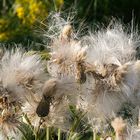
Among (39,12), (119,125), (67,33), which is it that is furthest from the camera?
(39,12)

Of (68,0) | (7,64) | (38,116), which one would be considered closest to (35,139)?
(38,116)

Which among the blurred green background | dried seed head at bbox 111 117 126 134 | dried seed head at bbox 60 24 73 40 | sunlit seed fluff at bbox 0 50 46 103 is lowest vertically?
the blurred green background

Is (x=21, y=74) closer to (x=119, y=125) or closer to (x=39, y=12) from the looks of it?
(x=119, y=125)

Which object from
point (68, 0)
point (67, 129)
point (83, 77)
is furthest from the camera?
point (68, 0)

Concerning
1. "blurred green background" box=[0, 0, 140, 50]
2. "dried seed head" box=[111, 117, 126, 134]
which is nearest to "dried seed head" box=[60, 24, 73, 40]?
"dried seed head" box=[111, 117, 126, 134]

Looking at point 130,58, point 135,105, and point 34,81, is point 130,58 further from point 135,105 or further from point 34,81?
point 34,81

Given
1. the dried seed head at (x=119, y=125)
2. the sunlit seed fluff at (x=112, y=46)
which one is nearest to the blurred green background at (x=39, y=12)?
the sunlit seed fluff at (x=112, y=46)

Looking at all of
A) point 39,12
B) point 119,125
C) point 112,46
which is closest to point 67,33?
point 112,46

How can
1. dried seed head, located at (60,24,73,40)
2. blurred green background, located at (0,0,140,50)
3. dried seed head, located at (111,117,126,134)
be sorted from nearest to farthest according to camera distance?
1. dried seed head, located at (111,117,126,134)
2. dried seed head, located at (60,24,73,40)
3. blurred green background, located at (0,0,140,50)

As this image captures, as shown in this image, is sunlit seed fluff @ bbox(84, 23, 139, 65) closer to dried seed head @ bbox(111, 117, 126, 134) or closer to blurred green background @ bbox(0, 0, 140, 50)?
dried seed head @ bbox(111, 117, 126, 134)

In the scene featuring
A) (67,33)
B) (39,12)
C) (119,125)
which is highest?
(67,33)

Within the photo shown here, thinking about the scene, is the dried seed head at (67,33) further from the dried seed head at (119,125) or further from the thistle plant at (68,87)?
the dried seed head at (119,125)
